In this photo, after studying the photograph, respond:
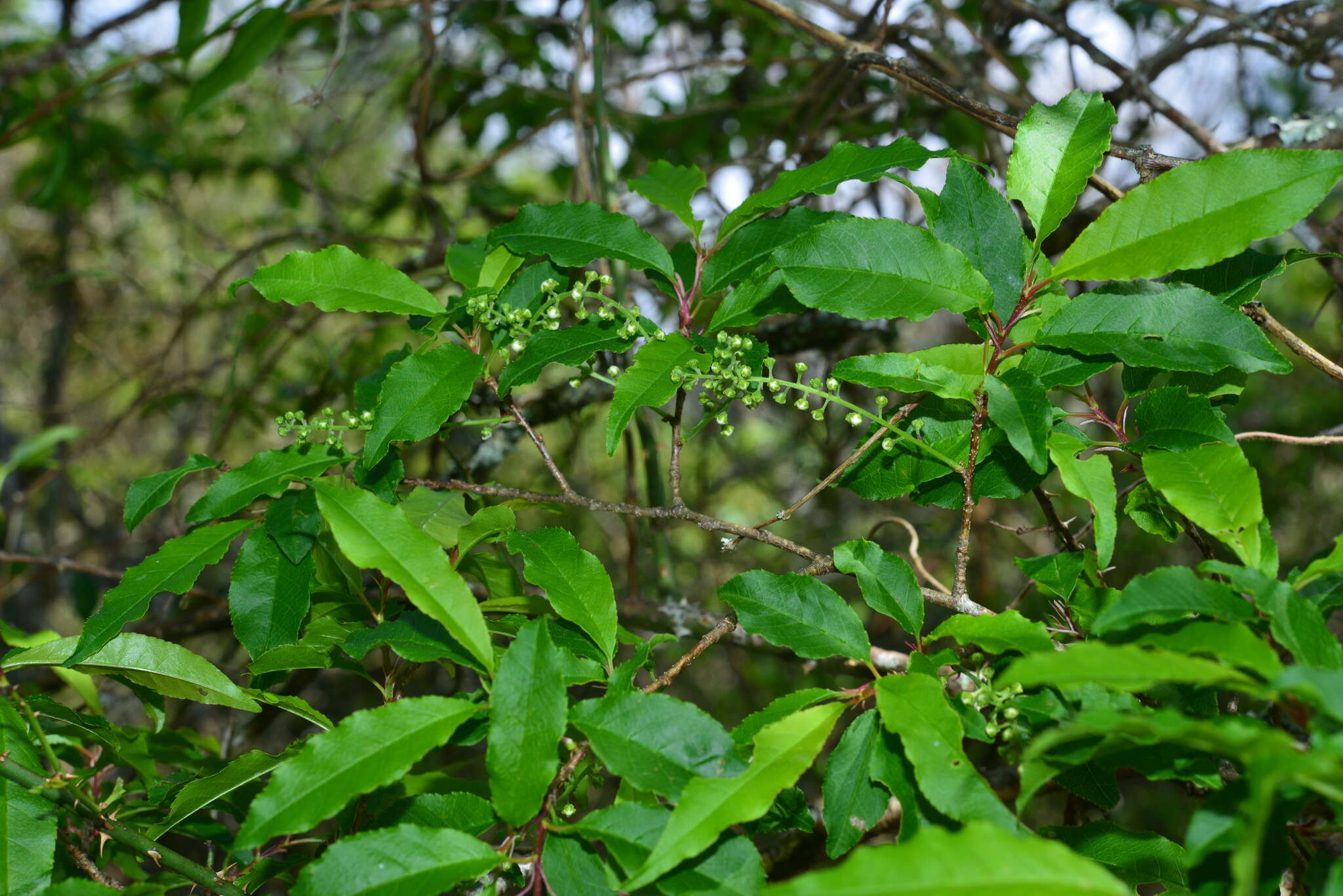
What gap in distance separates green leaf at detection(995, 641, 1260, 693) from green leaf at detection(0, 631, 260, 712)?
737mm

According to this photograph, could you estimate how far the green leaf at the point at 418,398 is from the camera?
819mm

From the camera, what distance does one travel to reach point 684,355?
31.6 inches

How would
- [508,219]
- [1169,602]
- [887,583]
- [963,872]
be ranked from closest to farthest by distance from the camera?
[963,872], [1169,602], [887,583], [508,219]

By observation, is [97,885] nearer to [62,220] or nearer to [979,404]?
Answer: [979,404]

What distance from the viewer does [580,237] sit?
36.4 inches

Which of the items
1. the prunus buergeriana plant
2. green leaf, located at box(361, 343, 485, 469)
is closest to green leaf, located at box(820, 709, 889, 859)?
the prunus buergeriana plant

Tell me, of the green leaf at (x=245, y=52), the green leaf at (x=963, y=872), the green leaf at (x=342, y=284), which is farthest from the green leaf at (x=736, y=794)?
the green leaf at (x=245, y=52)

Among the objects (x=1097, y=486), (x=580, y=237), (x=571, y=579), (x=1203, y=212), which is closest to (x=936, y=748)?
(x=1097, y=486)

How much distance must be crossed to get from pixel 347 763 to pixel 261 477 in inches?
13.5

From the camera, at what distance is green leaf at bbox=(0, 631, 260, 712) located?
88 centimetres

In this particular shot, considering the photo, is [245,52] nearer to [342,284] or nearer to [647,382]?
[342,284]

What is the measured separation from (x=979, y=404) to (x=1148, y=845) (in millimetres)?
416

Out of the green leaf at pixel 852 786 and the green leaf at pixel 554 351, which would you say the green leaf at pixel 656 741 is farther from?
the green leaf at pixel 554 351

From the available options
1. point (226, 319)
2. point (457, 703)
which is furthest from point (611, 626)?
point (226, 319)
